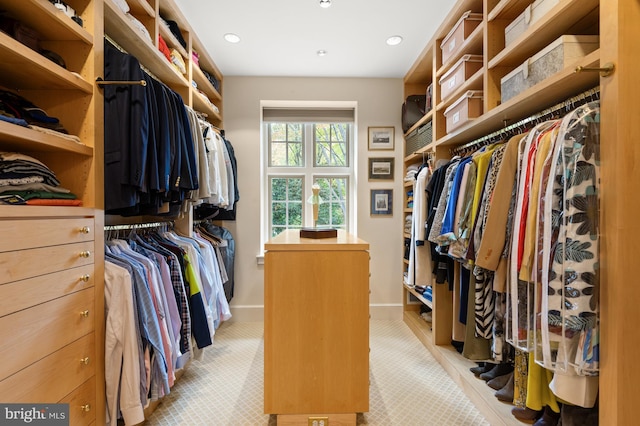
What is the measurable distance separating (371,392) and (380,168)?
2.08 metres

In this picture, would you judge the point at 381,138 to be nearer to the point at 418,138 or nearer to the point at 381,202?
the point at 418,138

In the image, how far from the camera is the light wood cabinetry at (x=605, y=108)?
95 centimetres

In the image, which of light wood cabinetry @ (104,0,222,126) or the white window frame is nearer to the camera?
light wood cabinetry @ (104,0,222,126)

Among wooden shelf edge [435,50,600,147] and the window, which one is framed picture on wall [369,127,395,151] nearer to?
the window

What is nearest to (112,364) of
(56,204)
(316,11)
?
(56,204)

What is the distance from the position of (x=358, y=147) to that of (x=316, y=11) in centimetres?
137

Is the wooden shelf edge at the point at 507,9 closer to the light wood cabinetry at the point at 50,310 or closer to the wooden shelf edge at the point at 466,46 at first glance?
the wooden shelf edge at the point at 466,46

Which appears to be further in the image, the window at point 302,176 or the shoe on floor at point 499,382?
the window at point 302,176

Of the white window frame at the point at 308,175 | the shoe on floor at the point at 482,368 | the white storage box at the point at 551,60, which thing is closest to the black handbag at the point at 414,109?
the white window frame at the point at 308,175

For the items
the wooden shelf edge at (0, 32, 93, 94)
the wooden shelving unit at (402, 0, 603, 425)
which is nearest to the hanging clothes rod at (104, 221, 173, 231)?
the wooden shelf edge at (0, 32, 93, 94)

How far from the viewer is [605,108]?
985 mm

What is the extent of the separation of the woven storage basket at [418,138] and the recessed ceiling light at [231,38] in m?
1.74

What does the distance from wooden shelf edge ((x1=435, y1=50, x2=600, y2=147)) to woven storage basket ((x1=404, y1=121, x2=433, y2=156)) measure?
21.1 inches

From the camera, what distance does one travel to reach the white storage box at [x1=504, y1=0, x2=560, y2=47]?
4.25ft
